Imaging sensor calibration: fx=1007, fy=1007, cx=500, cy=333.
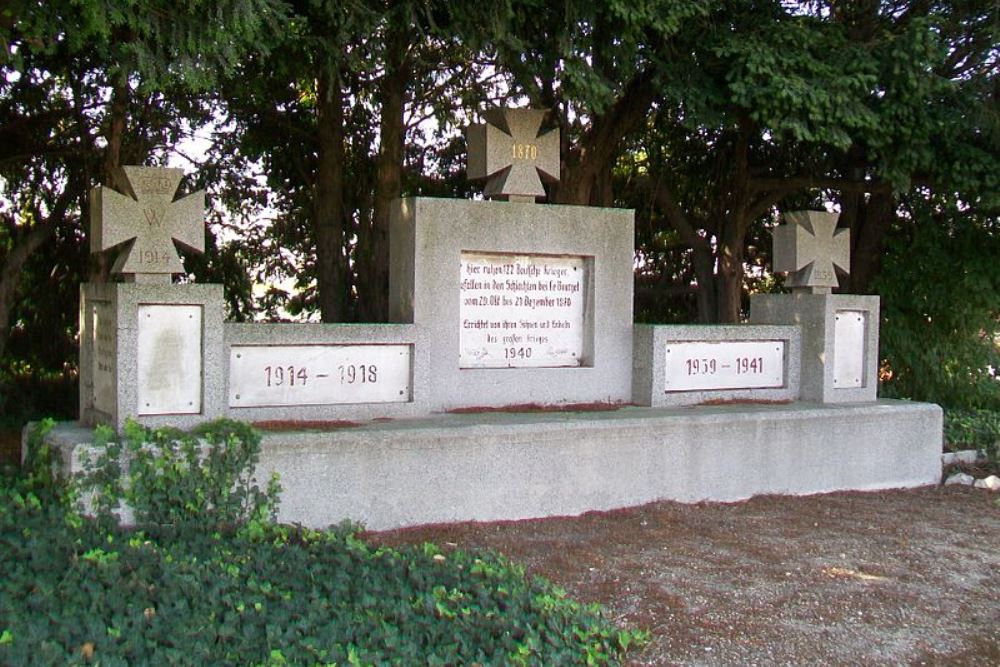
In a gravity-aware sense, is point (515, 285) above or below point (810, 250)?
below

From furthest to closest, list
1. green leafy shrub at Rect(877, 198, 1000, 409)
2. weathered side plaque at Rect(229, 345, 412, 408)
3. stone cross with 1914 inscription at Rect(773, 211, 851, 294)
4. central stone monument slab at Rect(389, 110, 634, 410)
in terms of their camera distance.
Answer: green leafy shrub at Rect(877, 198, 1000, 409), stone cross with 1914 inscription at Rect(773, 211, 851, 294), central stone monument slab at Rect(389, 110, 634, 410), weathered side plaque at Rect(229, 345, 412, 408)

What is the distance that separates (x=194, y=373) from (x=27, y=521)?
4.30ft

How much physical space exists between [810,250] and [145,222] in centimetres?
518

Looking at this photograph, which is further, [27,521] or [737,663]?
[27,521]

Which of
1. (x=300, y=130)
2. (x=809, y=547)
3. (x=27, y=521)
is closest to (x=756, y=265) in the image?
(x=300, y=130)

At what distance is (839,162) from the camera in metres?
10.8

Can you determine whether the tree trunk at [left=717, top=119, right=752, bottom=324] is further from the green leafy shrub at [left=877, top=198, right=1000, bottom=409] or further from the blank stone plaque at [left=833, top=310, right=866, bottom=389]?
the blank stone plaque at [left=833, top=310, right=866, bottom=389]

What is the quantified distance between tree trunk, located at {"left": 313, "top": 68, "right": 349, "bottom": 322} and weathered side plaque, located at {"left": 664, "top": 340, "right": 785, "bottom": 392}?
379 centimetres

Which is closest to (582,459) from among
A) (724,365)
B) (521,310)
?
(521,310)

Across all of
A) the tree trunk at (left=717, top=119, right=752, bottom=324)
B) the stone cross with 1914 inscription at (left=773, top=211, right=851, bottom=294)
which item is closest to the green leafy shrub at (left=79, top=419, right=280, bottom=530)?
the stone cross with 1914 inscription at (left=773, top=211, right=851, bottom=294)

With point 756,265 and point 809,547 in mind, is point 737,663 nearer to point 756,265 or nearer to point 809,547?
point 809,547

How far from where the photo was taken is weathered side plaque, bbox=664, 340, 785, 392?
25.5ft

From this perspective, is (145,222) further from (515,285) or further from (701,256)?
(701,256)

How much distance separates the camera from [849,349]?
27.9 ft
